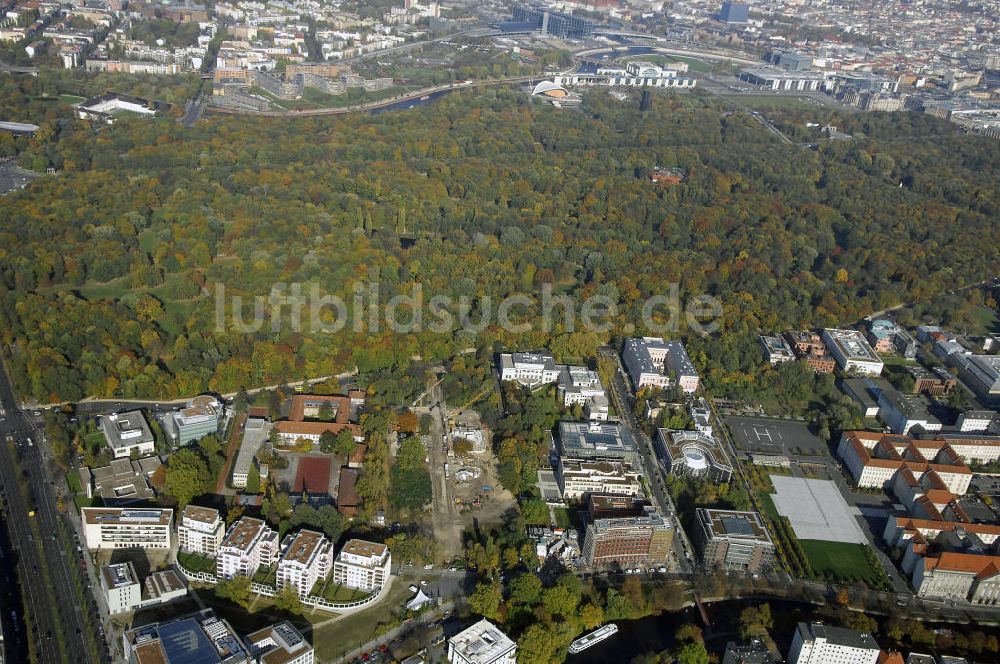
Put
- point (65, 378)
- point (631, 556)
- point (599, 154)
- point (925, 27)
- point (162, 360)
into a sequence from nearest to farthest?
point (631, 556) < point (65, 378) < point (162, 360) < point (599, 154) < point (925, 27)

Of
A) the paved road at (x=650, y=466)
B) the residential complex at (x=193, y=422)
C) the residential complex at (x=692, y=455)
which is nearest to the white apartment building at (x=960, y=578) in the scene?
the residential complex at (x=692, y=455)

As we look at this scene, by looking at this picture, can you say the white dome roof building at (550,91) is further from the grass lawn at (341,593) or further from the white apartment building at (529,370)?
the grass lawn at (341,593)

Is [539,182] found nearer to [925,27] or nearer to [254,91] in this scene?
[254,91]

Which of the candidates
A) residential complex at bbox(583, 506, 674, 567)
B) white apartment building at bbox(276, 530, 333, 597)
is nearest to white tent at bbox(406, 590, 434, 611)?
white apartment building at bbox(276, 530, 333, 597)

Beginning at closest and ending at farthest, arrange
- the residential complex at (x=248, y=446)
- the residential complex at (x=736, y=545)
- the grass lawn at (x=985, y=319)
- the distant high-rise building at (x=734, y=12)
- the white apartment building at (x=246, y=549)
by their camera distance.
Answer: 1. the white apartment building at (x=246, y=549)
2. the residential complex at (x=736, y=545)
3. the residential complex at (x=248, y=446)
4. the grass lawn at (x=985, y=319)
5. the distant high-rise building at (x=734, y=12)

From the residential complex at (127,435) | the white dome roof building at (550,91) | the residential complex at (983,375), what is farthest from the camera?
the white dome roof building at (550,91)

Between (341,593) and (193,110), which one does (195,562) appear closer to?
(341,593)

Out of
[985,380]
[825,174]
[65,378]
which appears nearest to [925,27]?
[825,174]
